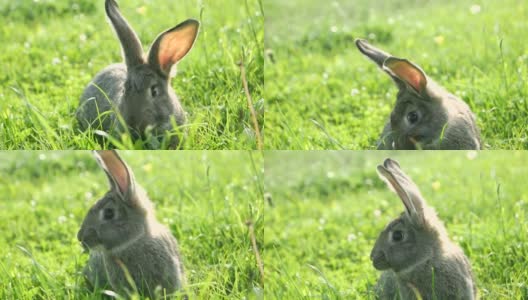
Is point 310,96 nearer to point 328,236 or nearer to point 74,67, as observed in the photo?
point 328,236

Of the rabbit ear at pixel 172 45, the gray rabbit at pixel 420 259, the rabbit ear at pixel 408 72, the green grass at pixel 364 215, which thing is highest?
the rabbit ear at pixel 172 45

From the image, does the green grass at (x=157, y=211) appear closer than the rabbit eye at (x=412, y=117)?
Yes

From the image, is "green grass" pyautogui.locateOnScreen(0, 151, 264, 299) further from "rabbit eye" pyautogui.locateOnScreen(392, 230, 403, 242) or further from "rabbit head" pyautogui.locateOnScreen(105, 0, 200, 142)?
"rabbit eye" pyautogui.locateOnScreen(392, 230, 403, 242)

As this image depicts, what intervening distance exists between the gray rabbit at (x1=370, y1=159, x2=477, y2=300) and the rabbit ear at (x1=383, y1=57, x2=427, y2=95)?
2.21 feet

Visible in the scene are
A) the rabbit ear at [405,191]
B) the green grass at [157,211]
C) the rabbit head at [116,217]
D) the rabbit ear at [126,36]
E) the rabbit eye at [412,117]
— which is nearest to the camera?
the rabbit ear at [405,191]

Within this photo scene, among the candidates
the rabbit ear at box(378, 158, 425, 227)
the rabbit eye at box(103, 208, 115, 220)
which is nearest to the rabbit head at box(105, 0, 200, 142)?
the rabbit eye at box(103, 208, 115, 220)

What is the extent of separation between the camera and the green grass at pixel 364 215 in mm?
5930

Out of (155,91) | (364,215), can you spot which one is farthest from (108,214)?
(364,215)

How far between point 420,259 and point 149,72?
2.08 meters

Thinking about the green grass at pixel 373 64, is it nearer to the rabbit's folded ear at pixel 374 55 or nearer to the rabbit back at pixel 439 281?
the rabbit's folded ear at pixel 374 55

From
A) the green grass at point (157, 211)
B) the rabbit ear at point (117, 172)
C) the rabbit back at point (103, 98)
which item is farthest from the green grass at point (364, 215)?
the rabbit back at point (103, 98)

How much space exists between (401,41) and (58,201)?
11.9ft

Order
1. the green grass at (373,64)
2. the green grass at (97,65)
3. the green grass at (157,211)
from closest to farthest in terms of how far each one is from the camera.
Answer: the green grass at (157,211) < the green grass at (97,65) < the green grass at (373,64)

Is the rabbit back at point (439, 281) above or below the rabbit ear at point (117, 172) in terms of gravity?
below
